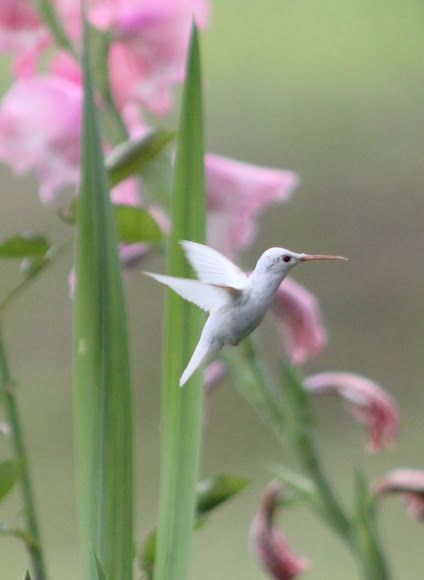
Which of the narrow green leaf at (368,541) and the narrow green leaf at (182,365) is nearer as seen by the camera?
the narrow green leaf at (182,365)

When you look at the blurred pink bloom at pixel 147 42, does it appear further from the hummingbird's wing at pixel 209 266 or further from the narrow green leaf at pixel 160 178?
the hummingbird's wing at pixel 209 266

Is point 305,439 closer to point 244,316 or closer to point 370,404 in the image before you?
point 370,404

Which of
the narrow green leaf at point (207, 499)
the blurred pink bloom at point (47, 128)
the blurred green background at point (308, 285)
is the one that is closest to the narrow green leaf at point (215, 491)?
the narrow green leaf at point (207, 499)

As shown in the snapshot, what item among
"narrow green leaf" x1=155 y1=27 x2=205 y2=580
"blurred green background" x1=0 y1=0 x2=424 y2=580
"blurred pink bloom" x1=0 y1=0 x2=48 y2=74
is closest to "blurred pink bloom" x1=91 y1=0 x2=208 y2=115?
"blurred pink bloom" x1=0 y1=0 x2=48 y2=74

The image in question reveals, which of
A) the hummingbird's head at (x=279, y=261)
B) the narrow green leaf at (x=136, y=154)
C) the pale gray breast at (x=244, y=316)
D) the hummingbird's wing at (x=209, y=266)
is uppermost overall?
the hummingbird's head at (x=279, y=261)

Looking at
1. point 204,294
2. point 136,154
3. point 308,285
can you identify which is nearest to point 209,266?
point 204,294

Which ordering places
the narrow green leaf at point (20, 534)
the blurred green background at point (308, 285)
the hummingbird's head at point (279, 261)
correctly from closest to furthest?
the hummingbird's head at point (279, 261) < the narrow green leaf at point (20, 534) < the blurred green background at point (308, 285)

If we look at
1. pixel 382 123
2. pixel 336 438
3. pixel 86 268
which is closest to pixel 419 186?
pixel 382 123
